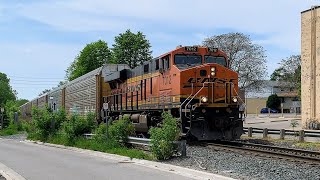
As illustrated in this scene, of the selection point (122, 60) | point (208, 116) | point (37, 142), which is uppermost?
point (122, 60)

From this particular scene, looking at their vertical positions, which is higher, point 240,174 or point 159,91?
point 159,91

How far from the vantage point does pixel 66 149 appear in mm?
21000

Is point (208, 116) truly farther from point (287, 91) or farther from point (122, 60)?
point (287, 91)

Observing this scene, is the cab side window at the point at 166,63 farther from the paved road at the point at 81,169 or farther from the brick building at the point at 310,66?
the brick building at the point at 310,66

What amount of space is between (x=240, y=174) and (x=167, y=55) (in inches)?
383

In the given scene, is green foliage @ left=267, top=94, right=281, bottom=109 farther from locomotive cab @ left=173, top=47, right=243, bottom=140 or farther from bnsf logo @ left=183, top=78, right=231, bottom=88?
bnsf logo @ left=183, top=78, right=231, bottom=88

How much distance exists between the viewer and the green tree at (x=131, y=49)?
70562 mm

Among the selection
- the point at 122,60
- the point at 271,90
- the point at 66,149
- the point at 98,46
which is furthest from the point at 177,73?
the point at 271,90

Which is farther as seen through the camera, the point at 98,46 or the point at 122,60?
the point at 98,46

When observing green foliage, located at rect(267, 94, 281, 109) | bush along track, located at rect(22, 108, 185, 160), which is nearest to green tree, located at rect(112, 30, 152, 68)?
green foliage, located at rect(267, 94, 281, 109)

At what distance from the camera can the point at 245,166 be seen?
1198 cm

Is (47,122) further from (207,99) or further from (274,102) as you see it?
(274,102)

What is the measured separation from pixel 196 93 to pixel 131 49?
173 ft

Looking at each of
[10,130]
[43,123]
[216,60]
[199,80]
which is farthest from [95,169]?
[10,130]
